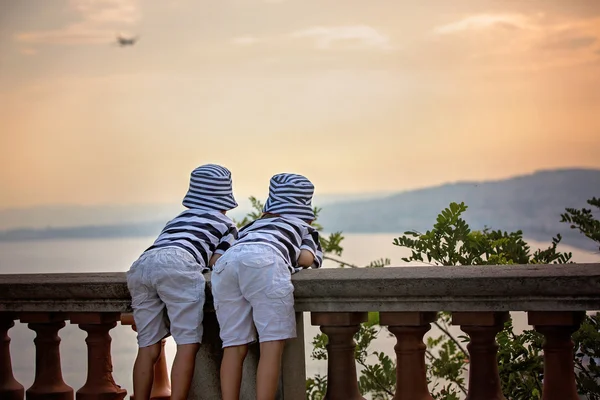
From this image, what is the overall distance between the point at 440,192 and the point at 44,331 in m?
4.81

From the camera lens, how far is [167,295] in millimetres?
3523

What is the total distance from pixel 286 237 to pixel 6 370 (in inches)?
60.6

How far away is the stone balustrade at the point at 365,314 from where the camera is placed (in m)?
2.89

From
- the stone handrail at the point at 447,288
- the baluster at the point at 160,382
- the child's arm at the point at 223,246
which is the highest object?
the child's arm at the point at 223,246

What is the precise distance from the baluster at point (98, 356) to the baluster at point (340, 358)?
103 centimetres

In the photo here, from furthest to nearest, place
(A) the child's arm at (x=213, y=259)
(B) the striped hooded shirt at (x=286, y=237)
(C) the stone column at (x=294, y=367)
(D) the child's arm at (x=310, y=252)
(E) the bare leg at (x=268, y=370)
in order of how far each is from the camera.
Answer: (A) the child's arm at (x=213, y=259) → (D) the child's arm at (x=310, y=252) → (B) the striped hooded shirt at (x=286, y=237) → (C) the stone column at (x=294, y=367) → (E) the bare leg at (x=268, y=370)

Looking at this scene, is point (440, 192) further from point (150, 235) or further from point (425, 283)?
point (425, 283)

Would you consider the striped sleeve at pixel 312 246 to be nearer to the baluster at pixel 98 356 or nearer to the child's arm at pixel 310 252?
the child's arm at pixel 310 252

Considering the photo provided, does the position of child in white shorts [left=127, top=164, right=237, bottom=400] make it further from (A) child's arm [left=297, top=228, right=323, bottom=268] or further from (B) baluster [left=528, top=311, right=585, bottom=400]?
(B) baluster [left=528, top=311, right=585, bottom=400]

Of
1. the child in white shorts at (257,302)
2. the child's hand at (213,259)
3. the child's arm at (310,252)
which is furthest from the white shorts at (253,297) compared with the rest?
the child's hand at (213,259)

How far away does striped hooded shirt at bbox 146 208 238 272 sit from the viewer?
374 centimetres

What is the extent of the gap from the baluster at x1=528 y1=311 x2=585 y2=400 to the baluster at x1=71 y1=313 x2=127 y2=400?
73.1 inches

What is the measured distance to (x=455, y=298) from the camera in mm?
2975

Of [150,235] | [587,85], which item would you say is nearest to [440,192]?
[587,85]
